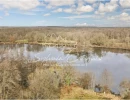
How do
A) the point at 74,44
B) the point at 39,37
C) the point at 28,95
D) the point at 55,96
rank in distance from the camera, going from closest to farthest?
1. the point at 28,95
2. the point at 55,96
3. the point at 74,44
4. the point at 39,37

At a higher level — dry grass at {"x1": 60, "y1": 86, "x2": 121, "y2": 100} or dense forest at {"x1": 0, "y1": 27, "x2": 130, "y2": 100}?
dense forest at {"x1": 0, "y1": 27, "x2": 130, "y2": 100}

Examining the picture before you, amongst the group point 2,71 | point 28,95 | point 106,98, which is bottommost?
point 106,98

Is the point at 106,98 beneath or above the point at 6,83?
beneath

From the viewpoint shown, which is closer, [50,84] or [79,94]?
[50,84]

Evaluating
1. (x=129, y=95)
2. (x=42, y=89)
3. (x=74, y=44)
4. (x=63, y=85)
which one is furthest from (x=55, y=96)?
(x=74, y=44)

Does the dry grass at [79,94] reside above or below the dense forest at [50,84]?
below

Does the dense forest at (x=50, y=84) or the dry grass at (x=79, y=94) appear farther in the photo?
the dry grass at (x=79, y=94)

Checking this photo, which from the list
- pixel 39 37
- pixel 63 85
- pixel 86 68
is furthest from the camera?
pixel 39 37

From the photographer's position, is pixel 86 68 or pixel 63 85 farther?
pixel 86 68

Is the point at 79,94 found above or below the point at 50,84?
below

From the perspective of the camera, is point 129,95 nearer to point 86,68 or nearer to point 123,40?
point 86,68

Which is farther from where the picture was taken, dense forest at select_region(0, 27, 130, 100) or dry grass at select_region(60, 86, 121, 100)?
dry grass at select_region(60, 86, 121, 100)
